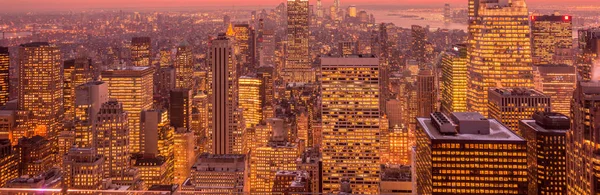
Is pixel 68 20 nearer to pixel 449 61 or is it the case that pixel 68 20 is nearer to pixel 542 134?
pixel 542 134

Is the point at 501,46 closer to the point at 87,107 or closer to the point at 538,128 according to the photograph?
the point at 538,128

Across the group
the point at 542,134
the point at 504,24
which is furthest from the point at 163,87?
the point at 542,134

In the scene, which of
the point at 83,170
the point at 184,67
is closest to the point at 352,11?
the point at 83,170

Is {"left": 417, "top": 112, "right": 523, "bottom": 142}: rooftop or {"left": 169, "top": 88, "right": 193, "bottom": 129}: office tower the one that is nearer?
{"left": 417, "top": 112, "right": 523, "bottom": 142}: rooftop

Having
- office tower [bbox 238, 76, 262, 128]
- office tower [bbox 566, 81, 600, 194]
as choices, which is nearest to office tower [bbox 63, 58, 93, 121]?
office tower [bbox 238, 76, 262, 128]

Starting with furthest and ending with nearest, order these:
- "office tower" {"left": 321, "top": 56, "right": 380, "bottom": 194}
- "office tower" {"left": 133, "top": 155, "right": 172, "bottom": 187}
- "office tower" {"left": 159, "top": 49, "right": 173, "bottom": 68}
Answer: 1. "office tower" {"left": 159, "top": 49, "right": 173, "bottom": 68}
2. "office tower" {"left": 321, "top": 56, "right": 380, "bottom": 194}
3. "office tower" {"left": 133, "top": 155, "right": 172, "bottom": 187}

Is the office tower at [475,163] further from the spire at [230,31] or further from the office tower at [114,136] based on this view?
the spire at [230,31]

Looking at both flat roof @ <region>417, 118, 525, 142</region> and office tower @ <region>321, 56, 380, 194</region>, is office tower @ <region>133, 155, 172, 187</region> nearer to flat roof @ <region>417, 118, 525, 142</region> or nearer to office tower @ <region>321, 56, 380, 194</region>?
office tower @ <region>321, 56, 380, 194</region>

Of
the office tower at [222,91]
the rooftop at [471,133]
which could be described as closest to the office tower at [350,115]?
the office tower at [222,91]
